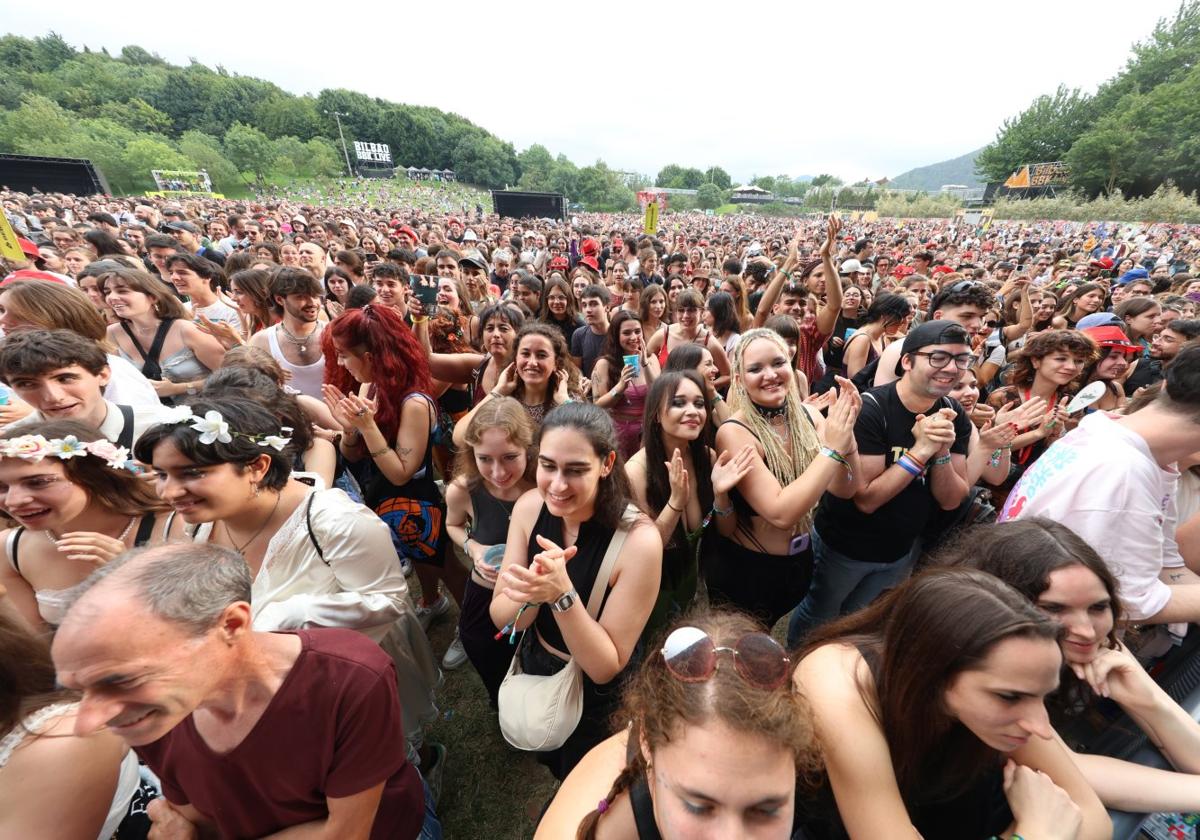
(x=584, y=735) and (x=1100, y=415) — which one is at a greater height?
(x=1100, y=415)

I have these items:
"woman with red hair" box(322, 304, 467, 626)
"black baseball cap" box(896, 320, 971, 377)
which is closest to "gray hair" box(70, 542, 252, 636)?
"woman with red hair" box(322, 304, 467, 626)

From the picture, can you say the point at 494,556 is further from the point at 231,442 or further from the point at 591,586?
the point at 231,442

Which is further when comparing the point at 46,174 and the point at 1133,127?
the point at 1133,127

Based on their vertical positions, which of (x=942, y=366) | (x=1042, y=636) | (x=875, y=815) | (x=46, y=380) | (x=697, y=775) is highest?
(x=942, y=366)

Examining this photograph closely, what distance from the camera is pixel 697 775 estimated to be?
111cm

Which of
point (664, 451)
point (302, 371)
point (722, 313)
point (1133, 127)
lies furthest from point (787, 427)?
point (1133, 127)

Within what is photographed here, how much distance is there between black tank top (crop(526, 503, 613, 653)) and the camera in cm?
196

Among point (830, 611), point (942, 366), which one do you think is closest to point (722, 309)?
point (942, 366)

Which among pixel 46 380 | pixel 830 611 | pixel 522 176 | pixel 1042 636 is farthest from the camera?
pixel 522 176

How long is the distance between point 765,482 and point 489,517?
1529 millimetres

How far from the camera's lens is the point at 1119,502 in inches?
74.0

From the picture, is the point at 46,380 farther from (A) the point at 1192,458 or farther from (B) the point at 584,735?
(A) the point at 1192,458

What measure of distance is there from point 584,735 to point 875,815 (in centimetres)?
123

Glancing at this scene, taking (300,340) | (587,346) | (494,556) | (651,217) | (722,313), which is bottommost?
(494,556)
